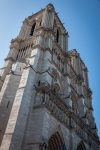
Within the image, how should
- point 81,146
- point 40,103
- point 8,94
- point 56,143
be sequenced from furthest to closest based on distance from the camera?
point 81,146 < point 8,94 < point 56,143 < point 40,103

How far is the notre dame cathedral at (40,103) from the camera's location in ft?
49.9

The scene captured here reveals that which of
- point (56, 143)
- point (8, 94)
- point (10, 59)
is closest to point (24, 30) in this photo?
point (10, 59)

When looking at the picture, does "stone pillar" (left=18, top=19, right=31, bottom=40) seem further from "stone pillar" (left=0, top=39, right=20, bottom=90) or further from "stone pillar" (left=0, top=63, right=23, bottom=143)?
"stone pillar" (left=0, top=63, right=23, bottom=143)

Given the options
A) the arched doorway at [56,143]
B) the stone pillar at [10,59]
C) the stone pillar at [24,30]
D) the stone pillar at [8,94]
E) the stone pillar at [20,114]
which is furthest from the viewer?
the stone pillar at [24,30]

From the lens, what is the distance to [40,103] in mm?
17531

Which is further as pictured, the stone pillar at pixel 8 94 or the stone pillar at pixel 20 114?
the stone pillar at pixel 8 94

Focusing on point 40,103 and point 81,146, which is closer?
point 40,103

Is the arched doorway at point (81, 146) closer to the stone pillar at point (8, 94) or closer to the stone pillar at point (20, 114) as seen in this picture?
the stone pillar at point (20, 114)

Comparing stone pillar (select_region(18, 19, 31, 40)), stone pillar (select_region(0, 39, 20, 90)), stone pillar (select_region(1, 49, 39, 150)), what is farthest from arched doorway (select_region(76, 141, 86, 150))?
stone pillar (select_region(18, 19, 31, 40))

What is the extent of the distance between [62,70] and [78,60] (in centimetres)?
1110

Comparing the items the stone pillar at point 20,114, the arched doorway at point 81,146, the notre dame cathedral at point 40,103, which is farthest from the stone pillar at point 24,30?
the arched doorway at point 81,146

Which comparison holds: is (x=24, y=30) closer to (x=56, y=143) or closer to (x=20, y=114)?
(x=20, y=114)

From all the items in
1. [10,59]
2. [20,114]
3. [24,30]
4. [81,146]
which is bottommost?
[20,114]

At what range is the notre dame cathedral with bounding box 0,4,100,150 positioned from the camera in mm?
15203
